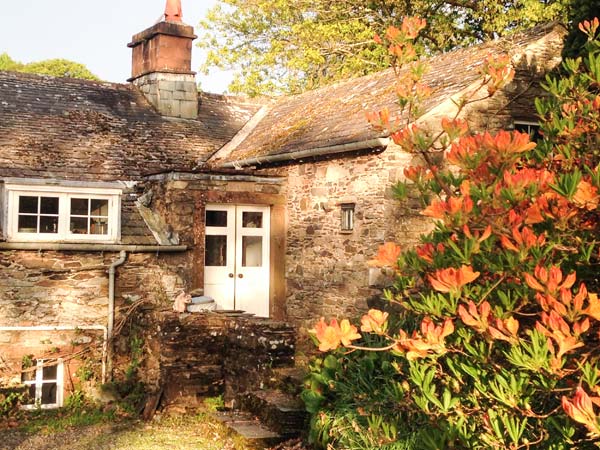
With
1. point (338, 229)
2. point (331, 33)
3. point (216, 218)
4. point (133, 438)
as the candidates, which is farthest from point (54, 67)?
point (133, 438)

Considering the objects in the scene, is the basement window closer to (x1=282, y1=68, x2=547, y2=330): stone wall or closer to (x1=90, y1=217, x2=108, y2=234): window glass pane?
(x1=282, y1=68, x2=547, y2=330): stone wall

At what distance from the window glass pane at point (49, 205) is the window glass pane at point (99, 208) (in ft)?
2.00

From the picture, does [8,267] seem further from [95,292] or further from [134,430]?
[134,430]

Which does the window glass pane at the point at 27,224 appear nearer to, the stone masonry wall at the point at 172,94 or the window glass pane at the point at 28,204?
the window glass pane at the point at 28,204

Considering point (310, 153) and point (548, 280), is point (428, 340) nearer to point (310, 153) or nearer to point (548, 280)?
point (548, 280)

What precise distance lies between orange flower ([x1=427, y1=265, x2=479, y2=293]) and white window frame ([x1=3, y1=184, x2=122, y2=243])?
32.5 ft

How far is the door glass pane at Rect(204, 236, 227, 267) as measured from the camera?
48.2ft

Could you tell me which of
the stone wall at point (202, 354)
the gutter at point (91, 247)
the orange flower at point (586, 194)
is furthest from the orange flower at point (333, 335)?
the gutter at point (91, 247)

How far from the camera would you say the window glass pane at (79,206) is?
45.0 ft

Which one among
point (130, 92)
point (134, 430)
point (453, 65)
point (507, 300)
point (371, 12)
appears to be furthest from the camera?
point (371, 12)

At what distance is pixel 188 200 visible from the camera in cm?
1410

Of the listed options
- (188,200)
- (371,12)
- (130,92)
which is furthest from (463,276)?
(371,12)

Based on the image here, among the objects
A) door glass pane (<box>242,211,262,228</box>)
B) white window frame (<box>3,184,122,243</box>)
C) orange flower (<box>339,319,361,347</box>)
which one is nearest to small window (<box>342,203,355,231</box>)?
door glass pane (<box>242,211,262,228</box>)

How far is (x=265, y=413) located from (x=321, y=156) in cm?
543
